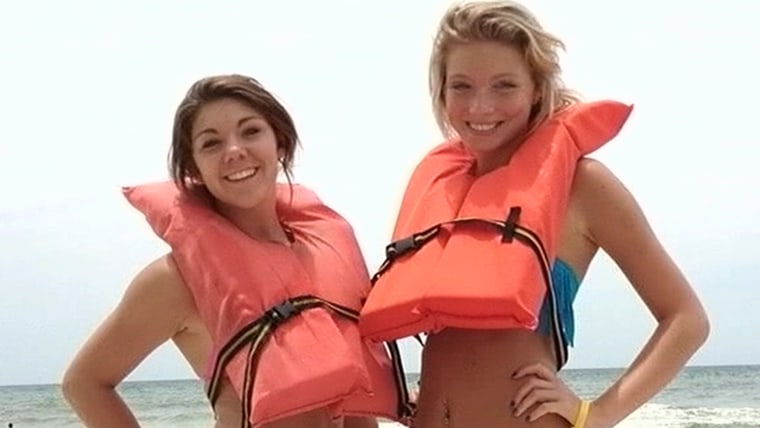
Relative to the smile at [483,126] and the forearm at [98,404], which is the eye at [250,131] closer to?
the smile at [483,126]

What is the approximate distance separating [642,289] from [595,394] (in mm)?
28824

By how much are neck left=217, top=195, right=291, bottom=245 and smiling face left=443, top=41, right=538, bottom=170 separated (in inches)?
30.5

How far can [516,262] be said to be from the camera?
12.2ft

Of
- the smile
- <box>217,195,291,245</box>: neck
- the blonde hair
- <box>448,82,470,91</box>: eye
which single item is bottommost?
<box>217,195,291,245</box>: neck

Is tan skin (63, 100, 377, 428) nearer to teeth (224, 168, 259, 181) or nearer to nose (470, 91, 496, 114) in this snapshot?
teeth (224, 168, 259, 181)

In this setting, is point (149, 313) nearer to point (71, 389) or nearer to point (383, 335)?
point (71, 389)

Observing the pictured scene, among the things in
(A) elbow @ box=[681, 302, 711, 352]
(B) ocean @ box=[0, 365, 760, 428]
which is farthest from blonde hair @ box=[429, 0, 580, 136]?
(B) ocean @ box=[0, 365, 760, 428]

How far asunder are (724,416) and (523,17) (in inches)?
859

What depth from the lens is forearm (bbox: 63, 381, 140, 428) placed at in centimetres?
400

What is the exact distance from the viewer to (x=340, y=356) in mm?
3838

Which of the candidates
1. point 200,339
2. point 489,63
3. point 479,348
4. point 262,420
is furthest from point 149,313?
point 489,63

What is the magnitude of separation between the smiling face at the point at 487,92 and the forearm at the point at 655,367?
883 mm

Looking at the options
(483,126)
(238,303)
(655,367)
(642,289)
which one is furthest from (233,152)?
(655,367)

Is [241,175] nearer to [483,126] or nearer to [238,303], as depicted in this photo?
[238,303]
